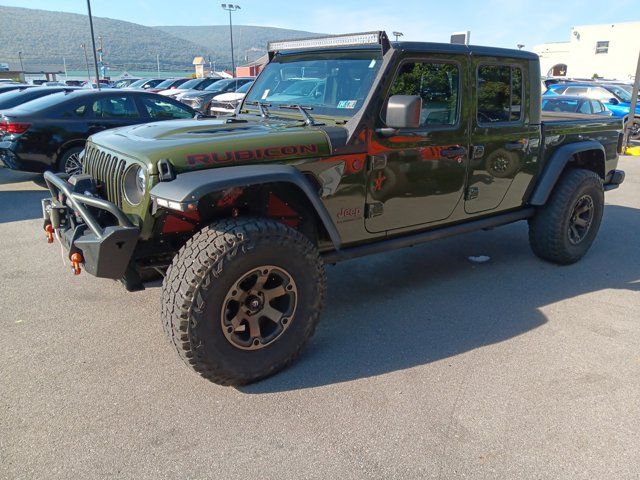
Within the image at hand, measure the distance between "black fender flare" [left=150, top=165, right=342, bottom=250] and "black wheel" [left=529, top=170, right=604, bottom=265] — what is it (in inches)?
107

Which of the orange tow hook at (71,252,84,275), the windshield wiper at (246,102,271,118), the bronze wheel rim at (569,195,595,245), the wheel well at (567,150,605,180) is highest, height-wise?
the windshield wiper at (246,102,271,118)

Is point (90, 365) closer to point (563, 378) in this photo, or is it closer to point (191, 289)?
point (191, 289)

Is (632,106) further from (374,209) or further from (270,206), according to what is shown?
(270,206)

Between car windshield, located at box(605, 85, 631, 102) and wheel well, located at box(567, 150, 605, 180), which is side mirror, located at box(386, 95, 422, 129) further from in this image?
car windshield, located at box(605, 85, 631, 102)

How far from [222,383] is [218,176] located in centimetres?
118

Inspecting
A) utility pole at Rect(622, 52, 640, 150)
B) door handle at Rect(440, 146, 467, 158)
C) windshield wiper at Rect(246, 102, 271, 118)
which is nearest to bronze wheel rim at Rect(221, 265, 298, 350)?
windshield wiper at Rect(246, 102, 271, 118)

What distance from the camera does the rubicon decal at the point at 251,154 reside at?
110 inches

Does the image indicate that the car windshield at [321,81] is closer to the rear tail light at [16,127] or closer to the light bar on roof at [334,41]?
the light bar on roof at [334,41]

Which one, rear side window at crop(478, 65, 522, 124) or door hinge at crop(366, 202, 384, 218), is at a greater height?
rear side window at crop(478, 65, 522, 124)

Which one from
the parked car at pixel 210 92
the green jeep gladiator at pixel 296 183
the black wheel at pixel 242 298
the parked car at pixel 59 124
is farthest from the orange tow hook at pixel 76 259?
the parked car at pixel 210 92

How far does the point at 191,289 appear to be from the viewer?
104 inches

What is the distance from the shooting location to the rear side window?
401cm

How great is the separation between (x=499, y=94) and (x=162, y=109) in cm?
618

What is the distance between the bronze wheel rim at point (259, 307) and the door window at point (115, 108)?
20.5 ft
